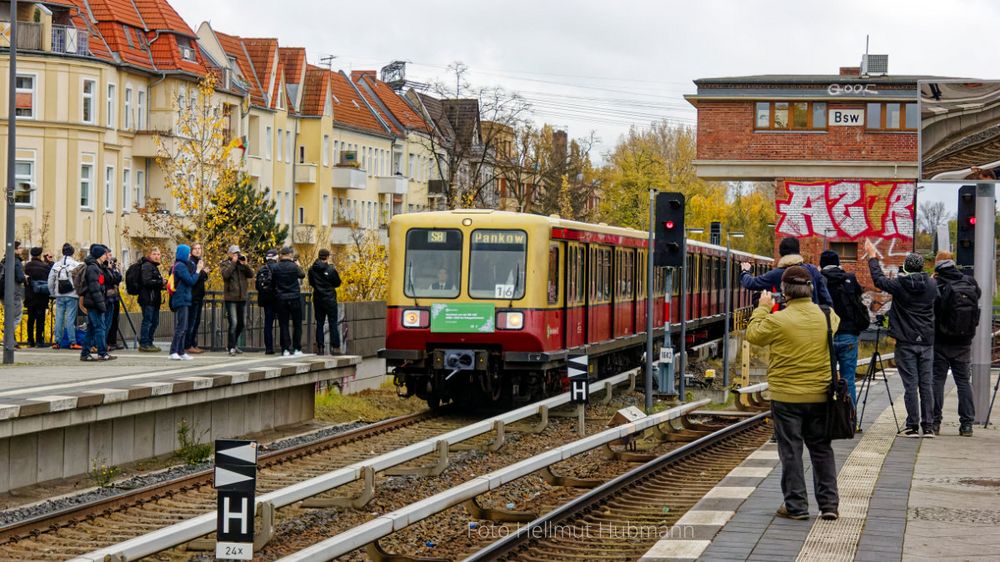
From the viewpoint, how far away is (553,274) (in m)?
22.1

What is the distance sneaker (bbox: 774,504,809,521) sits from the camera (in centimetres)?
1058

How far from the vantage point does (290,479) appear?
15.4 m

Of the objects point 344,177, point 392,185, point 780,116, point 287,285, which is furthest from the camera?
point 392,185

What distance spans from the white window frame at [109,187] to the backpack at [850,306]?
43242 mm

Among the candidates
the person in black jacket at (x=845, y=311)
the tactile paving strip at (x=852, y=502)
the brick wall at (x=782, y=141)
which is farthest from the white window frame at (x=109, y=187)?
the person in black jacket at (x=845, y=311)

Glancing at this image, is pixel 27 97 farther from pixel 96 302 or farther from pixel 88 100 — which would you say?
pixel 96 302

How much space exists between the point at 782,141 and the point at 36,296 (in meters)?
44.5

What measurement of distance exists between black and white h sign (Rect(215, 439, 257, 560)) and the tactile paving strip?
10.4 feet

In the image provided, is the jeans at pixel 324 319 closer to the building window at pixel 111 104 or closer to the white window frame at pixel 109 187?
the white window frame at pixel 109 187

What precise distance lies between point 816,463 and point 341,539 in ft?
11.1

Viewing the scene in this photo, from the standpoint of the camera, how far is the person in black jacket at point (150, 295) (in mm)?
22844

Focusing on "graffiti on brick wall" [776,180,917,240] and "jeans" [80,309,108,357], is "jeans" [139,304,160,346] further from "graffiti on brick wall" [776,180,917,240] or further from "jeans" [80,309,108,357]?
"graffiti on brick wall" [776,180,917,240]

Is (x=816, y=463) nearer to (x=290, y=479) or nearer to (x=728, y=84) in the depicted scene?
(x=290, y=479)

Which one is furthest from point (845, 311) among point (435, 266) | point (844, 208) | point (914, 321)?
point (844, 208)
